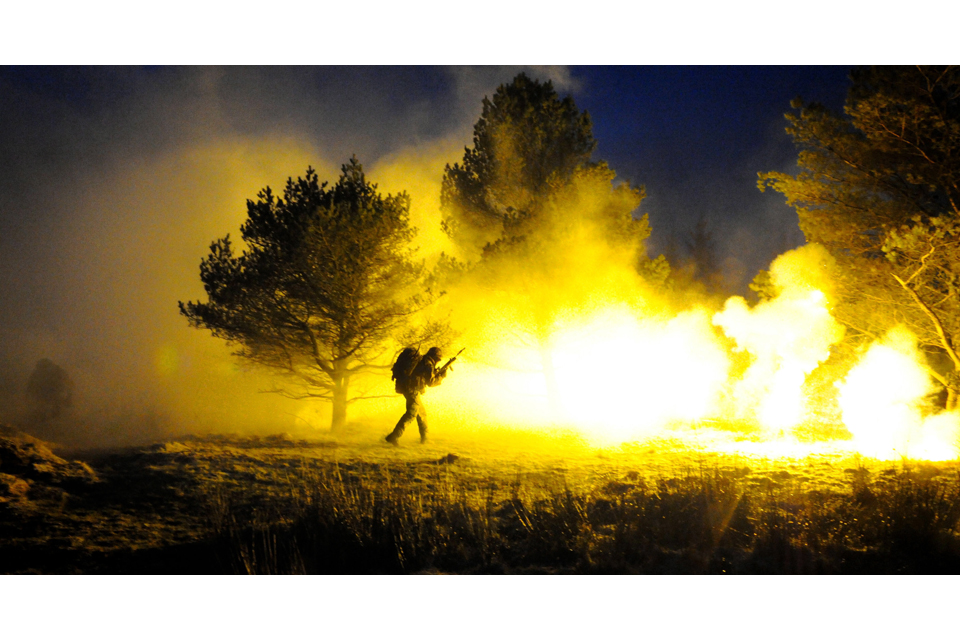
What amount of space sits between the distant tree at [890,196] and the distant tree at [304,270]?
28.7 ft

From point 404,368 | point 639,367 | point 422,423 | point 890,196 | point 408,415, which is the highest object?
point 890,196

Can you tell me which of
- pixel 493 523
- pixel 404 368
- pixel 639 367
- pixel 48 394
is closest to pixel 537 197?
pixel 639 367

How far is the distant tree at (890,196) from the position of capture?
9.61 metres

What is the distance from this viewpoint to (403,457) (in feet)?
32.1

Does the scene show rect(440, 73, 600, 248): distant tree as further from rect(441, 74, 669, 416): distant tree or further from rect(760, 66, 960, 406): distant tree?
rect(760, 66, 960, 406): distant tree

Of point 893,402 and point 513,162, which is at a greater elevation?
point 513,162

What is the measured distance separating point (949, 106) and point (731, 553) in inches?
371

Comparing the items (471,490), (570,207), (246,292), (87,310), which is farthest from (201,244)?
(471,490)

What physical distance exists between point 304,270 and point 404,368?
3.31 m

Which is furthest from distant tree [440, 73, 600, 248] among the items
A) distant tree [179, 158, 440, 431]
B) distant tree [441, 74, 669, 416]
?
distant tree [179, 158, 440, 431]

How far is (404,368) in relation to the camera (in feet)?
35.9

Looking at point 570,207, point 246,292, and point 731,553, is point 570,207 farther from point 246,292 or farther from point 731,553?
point 731,553

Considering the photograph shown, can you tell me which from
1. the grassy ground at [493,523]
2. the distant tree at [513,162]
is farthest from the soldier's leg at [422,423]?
the distant tree at [513,162]

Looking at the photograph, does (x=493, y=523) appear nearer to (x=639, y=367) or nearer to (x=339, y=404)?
(x=339, y=404)
